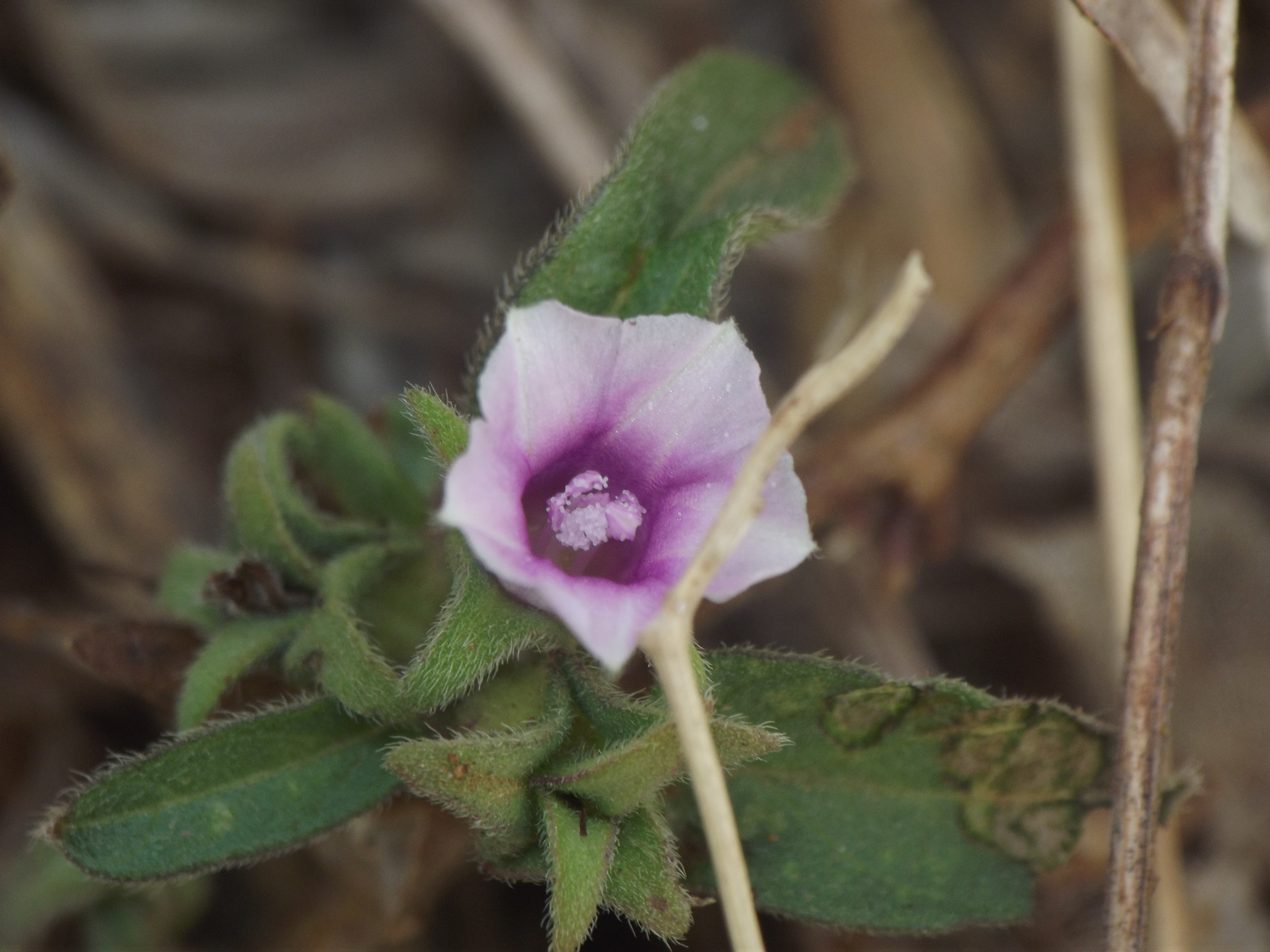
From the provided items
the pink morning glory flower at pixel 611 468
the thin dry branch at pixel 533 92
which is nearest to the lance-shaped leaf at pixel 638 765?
the pink morning glory flower at pixel 611 468

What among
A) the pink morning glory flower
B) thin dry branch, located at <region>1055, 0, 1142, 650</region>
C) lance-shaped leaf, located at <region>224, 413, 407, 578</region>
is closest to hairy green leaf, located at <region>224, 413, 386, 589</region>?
lance-shaped leaf, located at <region>224, 413, 407, 578</region>

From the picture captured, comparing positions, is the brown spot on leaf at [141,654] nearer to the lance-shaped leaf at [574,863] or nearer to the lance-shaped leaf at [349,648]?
the lance-shaped leaf at [349,648]

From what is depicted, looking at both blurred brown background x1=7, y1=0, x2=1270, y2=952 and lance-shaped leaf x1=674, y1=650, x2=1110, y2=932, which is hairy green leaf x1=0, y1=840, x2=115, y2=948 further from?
lance-shaped leaf x1=674, y1=650, x2=1110, y2=932

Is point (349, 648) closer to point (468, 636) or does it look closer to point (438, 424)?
point (468, 636)

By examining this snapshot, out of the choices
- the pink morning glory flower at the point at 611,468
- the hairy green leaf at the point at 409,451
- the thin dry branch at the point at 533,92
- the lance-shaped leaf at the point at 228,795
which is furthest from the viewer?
the thin dry branch at the point at 533,92

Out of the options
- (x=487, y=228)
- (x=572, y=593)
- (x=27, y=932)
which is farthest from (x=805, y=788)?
(x=487, y=228)

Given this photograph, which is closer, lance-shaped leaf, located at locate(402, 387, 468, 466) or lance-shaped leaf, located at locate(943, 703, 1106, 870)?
lance-shaped leaf, located at locate(402, 387, 468, 466)

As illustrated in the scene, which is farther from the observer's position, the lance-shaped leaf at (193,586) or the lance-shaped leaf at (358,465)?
the lance-shaped leaf at (358,465)
